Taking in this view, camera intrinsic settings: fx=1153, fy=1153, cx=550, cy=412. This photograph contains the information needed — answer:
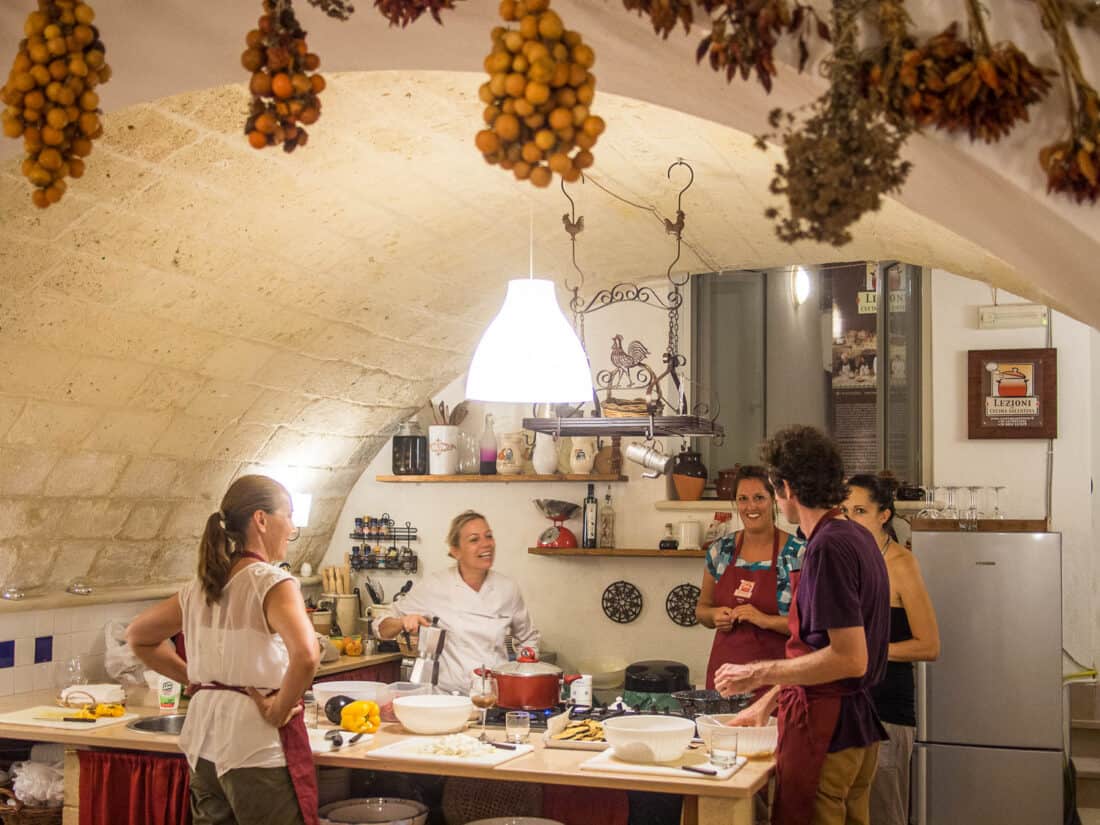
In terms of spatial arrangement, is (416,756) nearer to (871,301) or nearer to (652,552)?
(652,552)

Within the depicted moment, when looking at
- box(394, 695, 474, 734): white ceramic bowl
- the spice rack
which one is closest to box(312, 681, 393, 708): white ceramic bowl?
box(394, 695, 474, 734): white ceramic bowl

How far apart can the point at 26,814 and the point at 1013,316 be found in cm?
478

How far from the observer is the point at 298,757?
3.50 m

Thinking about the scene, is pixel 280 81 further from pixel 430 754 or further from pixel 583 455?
pixel 583 455

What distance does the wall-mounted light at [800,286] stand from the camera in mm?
6219

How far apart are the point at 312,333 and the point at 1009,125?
3.80 metres

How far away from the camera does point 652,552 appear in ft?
19.2

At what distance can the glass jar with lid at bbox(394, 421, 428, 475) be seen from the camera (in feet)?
20.9

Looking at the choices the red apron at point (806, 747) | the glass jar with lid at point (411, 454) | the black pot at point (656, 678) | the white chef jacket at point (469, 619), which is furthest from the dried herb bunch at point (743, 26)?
the glass jar with lid at point (411, 454)

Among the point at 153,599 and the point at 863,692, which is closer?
the point at 863,692

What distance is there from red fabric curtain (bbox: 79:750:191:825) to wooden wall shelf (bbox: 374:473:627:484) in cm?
250

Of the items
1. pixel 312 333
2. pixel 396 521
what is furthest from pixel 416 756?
pixel 396 521

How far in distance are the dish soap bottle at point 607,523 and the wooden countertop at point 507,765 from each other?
214 cm

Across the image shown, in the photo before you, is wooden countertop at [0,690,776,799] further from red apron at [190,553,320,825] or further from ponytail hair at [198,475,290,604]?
ponytail hair at [198,475,290,604]
